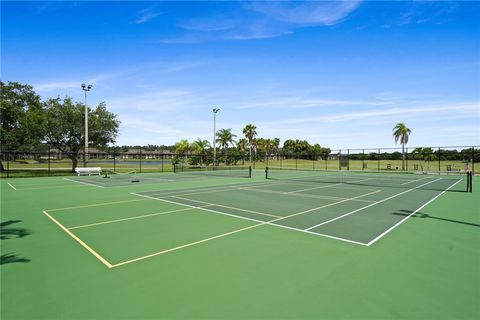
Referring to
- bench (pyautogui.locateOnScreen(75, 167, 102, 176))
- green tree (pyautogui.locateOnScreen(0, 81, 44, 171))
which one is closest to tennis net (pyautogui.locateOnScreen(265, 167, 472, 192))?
bench (pyautogui.locateOnScreen(75, 167, 102, 176))

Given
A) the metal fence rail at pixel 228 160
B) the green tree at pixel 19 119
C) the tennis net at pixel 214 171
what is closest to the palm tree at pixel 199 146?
the metal fence rail at pixel 228 160

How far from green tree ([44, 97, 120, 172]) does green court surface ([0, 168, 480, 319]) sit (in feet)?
75.9

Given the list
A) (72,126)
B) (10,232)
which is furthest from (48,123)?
(10,232)

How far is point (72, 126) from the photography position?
28375 mm

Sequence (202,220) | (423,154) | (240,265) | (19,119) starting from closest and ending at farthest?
(240,265)
(202,220)
(19,119)
(423,154)

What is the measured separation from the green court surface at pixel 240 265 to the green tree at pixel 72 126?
23.1 m

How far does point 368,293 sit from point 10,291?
4.78 metres

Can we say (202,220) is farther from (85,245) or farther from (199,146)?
(199,146)

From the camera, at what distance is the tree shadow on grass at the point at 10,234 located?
473 centimetres

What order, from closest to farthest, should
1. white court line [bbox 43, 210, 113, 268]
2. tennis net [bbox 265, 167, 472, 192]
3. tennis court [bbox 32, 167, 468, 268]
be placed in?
1. white court line [bbox 43, 210, 113, 268]
2. tennis court [bbox 32, 167, 468, 268]
3. tennis net [bbox 265, 167, 472, 192]

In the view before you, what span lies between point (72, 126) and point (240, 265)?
3010 centimetres

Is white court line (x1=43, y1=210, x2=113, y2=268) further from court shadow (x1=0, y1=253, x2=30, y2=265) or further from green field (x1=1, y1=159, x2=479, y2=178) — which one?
green field (x1=1, y1=159, x2=479, y2=178)

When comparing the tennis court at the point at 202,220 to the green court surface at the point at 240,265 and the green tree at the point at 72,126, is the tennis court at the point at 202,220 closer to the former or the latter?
the green court surface at the point at 240,265

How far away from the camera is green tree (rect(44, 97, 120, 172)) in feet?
91.2
